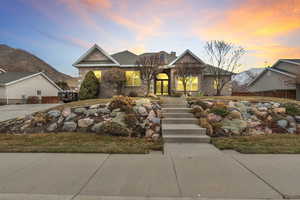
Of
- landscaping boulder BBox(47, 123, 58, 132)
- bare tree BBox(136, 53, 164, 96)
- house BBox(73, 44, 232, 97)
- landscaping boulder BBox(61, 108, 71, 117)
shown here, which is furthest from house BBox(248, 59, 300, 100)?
landscaping boulder BBox(47, 123, 58, 132)

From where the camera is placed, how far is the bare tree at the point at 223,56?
522 inches

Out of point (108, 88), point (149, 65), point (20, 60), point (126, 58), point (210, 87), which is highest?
point (20, 60)

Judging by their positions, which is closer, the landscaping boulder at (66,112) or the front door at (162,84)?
the landscaping boulder at (66,112)

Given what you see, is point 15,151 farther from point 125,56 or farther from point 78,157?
point 125,56

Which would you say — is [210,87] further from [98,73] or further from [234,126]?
[98,73]

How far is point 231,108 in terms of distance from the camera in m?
7.21

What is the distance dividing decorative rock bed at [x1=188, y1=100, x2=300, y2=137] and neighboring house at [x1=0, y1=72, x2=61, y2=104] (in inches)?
1060

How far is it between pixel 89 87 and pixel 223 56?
43.4 ft

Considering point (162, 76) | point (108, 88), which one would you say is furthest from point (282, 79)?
point (108, 88)

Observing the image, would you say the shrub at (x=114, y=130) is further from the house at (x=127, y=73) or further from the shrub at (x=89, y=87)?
the house at (x=127, y=73)

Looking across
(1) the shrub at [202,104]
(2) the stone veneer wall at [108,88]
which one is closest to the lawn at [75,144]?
(1) the shrub at [202,104]

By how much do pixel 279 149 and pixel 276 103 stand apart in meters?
4.33

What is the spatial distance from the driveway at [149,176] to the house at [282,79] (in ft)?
65.4

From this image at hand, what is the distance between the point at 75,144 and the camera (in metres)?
4.98
